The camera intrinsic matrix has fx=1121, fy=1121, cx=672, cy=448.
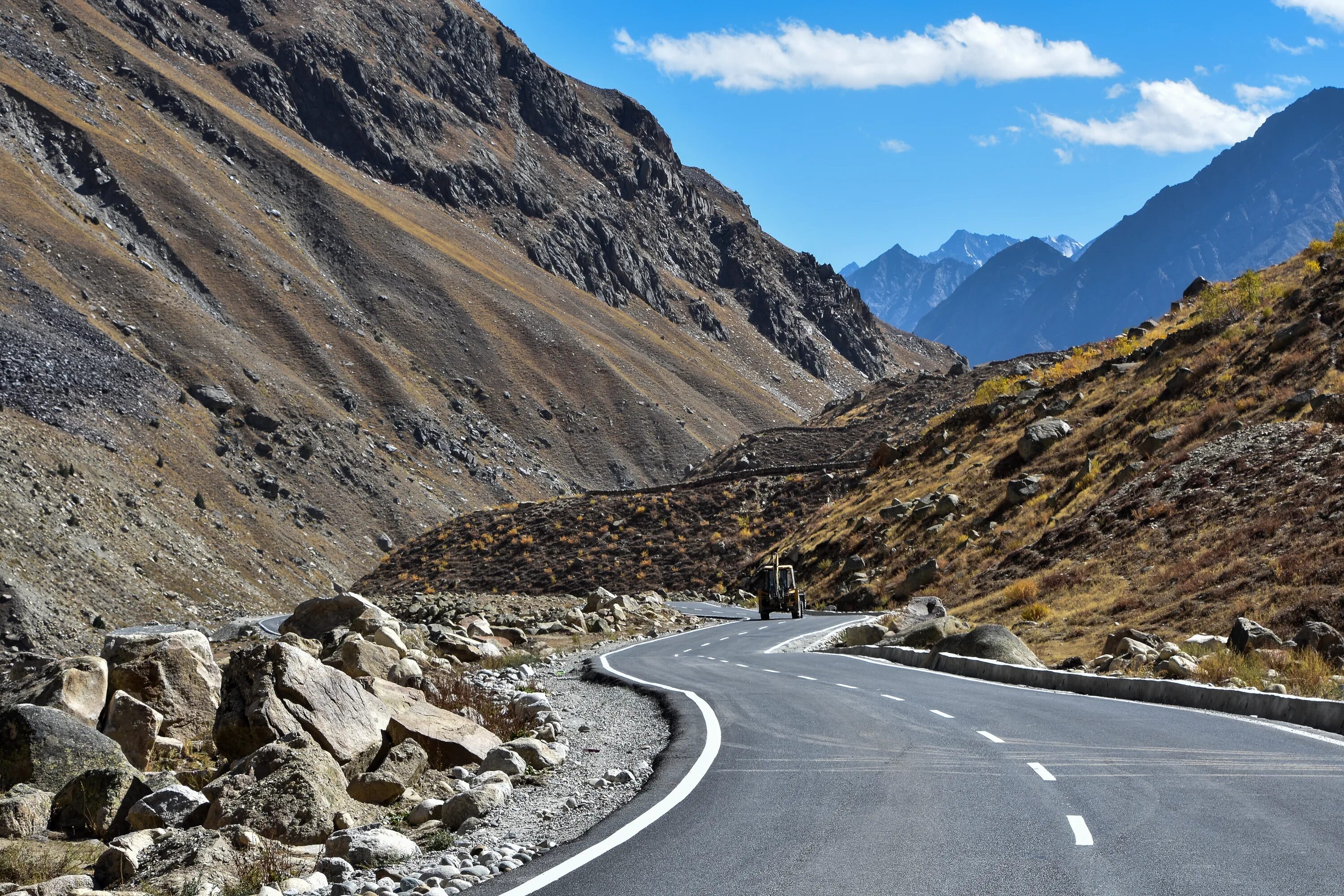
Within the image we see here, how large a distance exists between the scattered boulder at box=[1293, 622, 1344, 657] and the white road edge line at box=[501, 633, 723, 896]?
1057cm

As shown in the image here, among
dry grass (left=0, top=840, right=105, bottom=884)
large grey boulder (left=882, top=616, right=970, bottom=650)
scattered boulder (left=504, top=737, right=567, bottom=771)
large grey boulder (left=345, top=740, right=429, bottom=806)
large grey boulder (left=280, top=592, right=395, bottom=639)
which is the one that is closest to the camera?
dry grass (left=0, top=840, right=105, bottom=884)

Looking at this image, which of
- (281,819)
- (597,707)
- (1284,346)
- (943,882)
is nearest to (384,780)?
(281,819)

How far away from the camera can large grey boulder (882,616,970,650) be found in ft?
85.6

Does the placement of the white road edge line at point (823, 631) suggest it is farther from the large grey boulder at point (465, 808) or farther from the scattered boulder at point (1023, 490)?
the large grey boulder at point (465, 808)

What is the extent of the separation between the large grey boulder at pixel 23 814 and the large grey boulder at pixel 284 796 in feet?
5.01

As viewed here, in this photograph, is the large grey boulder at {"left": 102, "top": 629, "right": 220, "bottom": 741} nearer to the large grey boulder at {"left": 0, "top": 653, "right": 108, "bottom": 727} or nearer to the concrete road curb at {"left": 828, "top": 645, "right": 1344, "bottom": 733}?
the large grey boulder at {"left": 0, "top": 653, "right": 108, "bottom": 727}

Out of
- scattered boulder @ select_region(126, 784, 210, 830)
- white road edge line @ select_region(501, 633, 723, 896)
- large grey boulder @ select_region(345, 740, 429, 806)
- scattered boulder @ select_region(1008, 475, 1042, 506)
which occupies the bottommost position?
scattered boulder @ select_region(126, 784, 210, 830)

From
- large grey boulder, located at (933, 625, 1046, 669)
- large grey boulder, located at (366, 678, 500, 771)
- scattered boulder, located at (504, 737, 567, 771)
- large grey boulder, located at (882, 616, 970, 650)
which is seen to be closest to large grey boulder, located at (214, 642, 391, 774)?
large grey boulder, located at (366, 678, 500, 771)

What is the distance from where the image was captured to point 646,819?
8.57m

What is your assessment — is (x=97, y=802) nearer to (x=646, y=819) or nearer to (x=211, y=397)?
(x=646, y=819)

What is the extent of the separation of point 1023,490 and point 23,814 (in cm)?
3817

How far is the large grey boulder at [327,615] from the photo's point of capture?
28.0m

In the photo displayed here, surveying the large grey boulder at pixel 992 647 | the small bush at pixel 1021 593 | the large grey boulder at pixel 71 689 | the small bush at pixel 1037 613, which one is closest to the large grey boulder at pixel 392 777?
the large grey boulder at pixel 71 689

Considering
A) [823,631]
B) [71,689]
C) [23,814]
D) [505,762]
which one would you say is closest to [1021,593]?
[823,631]
